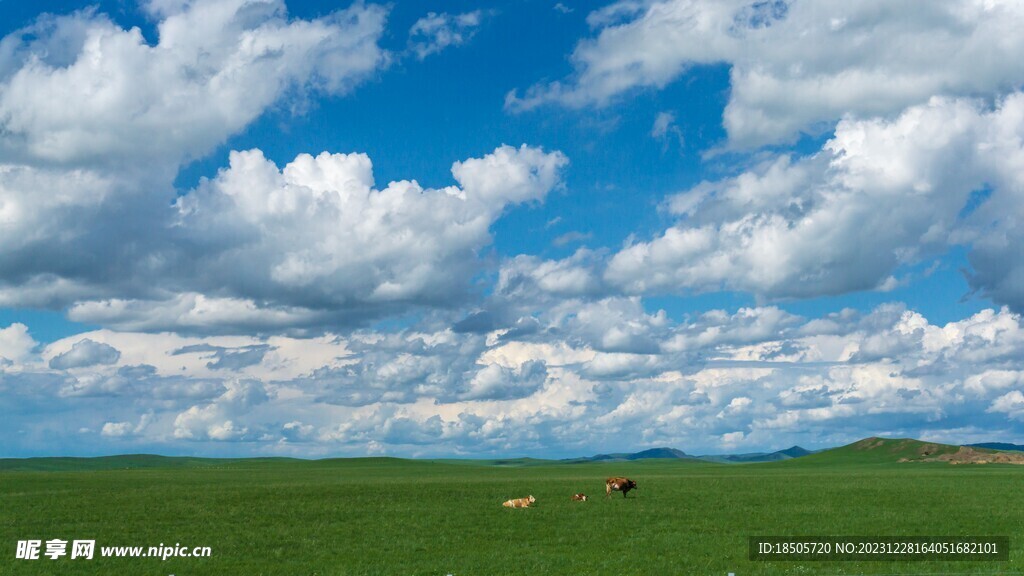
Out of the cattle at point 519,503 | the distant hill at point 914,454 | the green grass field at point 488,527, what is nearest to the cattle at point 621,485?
the green grass field at point 488,527

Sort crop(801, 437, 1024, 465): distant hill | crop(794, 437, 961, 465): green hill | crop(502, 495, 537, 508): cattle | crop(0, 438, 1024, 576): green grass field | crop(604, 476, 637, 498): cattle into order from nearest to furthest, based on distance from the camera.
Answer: crop(0, 438, 1024, 576): green grass field
crop(502, 495, 537, 508): cattle
crop(604, 476, 637, 498): cattle
crop(801, 437, 1024, 465): distant hill
crop(794, 437, 961, 465): green hill

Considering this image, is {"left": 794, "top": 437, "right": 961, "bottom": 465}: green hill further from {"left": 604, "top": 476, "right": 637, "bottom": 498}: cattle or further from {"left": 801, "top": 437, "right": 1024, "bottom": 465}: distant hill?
{"left": 604, "top": 476, "right": 637, "bottom": 498}: cattle

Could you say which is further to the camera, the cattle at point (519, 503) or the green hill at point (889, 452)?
the green hill at point (889, 452)

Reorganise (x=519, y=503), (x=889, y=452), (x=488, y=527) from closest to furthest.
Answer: (x=488, y=527) < (x=519, y=503) < (x=889, y=452)

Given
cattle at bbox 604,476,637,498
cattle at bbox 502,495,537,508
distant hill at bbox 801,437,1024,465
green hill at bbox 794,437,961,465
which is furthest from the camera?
green hill at bbox 794,437,961,465

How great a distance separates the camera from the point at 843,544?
36156 mm

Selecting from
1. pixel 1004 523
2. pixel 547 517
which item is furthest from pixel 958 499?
pixel 547 517

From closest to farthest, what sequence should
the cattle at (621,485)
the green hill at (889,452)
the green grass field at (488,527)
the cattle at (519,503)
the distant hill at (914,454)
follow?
the green grass field at (488,527) < the cattle at (519,503) < the cattle at (621,485) < the distant hill at (914,454) < the green hill at (889,452)

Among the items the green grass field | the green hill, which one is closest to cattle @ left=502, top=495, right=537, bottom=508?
the green grass field

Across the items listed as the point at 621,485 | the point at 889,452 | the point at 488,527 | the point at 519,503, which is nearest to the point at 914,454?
the point at 889,452

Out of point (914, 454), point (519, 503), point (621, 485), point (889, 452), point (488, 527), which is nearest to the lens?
point (488, 527)

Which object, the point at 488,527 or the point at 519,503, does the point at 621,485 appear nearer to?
the point at 519,503

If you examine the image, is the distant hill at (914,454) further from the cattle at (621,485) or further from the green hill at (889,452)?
the cattle at (621,485)

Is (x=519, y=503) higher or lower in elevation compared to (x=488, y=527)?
higher
